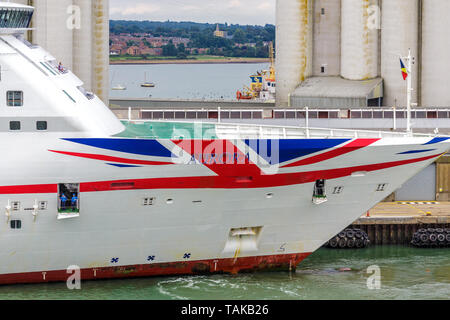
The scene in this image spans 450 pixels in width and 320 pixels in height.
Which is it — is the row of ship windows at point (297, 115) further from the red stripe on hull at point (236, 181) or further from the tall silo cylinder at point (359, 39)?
the red stripe on hull at point (236, 181)

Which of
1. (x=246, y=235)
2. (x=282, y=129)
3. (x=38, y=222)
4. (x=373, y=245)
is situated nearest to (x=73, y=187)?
(x=38, y=222)

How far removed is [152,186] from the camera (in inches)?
1425

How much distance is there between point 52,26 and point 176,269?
29507mm

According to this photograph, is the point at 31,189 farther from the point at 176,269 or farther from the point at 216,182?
the point at 216,182

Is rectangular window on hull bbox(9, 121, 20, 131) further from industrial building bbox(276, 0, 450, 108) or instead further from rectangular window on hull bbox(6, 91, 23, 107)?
industrial building bbox(276, 0, 450, 108)

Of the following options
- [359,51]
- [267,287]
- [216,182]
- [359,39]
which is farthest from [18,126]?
[359,51]

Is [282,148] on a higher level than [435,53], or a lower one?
lower

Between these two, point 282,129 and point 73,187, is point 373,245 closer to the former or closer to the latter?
point 282,129

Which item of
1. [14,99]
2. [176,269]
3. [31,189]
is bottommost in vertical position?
[176,269]

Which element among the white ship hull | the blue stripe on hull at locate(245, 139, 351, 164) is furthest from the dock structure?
the blue stripe on hull at locate(245, 139, 351, 164)

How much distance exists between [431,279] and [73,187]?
14527 mm

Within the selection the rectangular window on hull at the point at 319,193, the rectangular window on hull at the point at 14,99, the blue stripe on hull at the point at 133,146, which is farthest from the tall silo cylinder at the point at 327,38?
the rectangular window on hull at the point at 14,99

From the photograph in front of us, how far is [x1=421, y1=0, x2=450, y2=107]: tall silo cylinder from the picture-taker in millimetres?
68375

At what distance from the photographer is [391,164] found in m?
38.6
